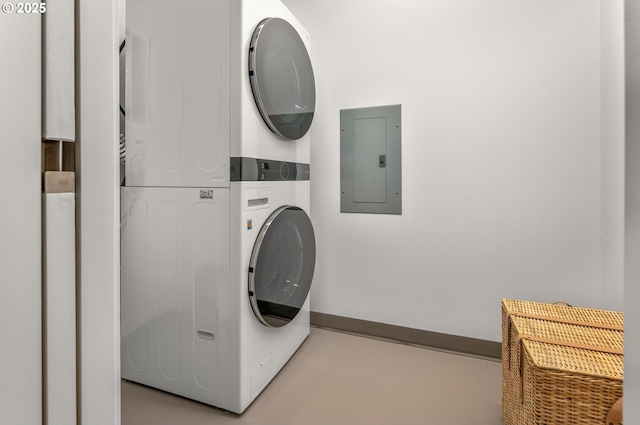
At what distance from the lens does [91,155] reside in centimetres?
46

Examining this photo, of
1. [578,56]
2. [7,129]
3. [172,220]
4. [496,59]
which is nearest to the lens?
[7,129]

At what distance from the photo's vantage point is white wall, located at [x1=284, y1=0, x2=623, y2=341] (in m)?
1.97

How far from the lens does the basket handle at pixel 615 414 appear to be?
3.35ft

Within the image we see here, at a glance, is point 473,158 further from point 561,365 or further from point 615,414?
point 615,414

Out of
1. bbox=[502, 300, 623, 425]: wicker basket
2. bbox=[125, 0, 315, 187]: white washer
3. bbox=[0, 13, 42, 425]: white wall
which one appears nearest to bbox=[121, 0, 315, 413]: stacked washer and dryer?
bbox=[125, 0, 315, 187]: white washer

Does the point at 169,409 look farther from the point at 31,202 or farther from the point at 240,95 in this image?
the point at 31,202

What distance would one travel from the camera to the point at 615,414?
104 centimetres

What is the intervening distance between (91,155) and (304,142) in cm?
188

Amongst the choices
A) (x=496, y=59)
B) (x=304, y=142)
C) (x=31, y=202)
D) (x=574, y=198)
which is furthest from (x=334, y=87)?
(x=31, y=202)

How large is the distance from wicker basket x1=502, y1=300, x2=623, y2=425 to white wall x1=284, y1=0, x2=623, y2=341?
0.63 metres

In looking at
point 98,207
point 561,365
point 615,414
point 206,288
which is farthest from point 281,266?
point 98,207

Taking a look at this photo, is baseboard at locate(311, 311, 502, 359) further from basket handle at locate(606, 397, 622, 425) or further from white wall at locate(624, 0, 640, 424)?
white wall at locate(624, 0, 640, 424)

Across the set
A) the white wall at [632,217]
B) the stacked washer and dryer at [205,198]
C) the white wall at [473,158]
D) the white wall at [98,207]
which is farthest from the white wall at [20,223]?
the white wall at [473,158]

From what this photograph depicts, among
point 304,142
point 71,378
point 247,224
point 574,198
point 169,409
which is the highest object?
point 304,142
